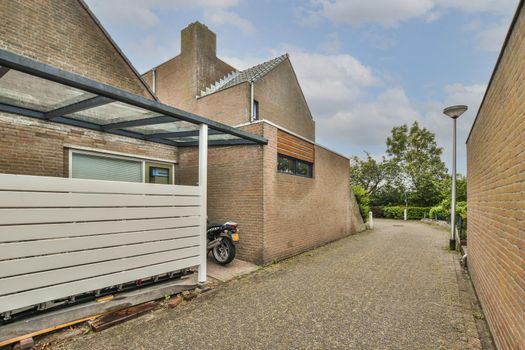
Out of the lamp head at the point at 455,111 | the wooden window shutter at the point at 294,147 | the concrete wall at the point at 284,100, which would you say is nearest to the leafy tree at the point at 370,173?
the concrete wall at the point at 284,100

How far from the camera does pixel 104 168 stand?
614 cm

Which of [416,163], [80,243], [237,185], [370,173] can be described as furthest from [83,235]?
[416,163]

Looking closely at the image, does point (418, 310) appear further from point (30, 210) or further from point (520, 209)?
point (30, 210)

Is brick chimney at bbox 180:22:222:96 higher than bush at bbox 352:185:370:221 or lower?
higher

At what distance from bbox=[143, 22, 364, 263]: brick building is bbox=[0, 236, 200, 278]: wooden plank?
2.43m

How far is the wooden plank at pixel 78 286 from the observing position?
3.13 meters

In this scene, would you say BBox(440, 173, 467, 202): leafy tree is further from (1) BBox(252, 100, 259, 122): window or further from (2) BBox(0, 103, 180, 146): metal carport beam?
(2) BBox(0, 103, 180, 146): metal carport beam

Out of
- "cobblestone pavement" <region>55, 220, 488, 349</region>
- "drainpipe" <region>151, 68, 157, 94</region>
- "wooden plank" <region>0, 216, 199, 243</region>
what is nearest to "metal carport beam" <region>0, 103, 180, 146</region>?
"wooden plank" <region>0, 216, 199, 243</region>

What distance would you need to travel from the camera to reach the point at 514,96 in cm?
249

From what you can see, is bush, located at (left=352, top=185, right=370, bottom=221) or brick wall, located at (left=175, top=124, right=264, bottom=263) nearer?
brick wall, located at (left=175, top=124, right=264, bottom=263)

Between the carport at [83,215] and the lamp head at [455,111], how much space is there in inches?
299

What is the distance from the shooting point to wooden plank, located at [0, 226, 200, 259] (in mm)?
3146

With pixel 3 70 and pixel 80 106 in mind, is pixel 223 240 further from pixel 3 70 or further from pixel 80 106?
pixel 3 70

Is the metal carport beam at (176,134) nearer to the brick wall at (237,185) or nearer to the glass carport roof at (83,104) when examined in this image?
the glass carport roof at (83,104)
